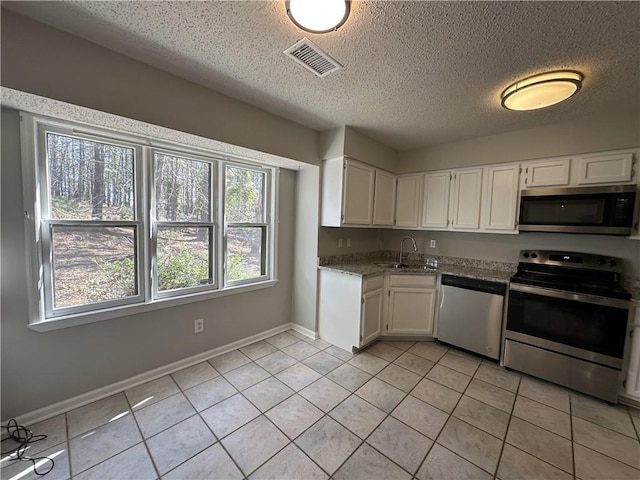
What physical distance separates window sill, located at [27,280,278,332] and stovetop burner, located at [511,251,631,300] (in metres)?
3.02

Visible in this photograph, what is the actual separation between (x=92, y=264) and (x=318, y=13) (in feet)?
7.75

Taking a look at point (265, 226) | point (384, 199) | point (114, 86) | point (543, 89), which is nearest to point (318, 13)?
point (114, 86)

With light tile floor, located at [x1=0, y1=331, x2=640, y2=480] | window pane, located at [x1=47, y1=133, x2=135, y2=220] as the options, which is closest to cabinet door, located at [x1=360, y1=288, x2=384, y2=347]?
light tile floor, located at [x1=0, y1=331, x2=640, y2=480]

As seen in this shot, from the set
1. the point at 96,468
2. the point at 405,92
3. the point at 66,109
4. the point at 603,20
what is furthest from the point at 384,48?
the point at 96,468

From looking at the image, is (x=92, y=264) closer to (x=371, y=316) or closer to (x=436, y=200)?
(x=371, y=316)

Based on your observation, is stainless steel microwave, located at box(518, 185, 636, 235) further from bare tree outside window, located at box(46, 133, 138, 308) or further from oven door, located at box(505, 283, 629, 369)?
bare tree outside window, located at box(46, 133, 138, 308)

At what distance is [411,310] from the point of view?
3150mm

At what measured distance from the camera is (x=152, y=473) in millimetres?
1457

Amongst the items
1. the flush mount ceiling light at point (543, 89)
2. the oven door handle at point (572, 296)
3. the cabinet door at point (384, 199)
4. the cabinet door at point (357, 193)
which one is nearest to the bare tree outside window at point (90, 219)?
the cabinet door at point (357, 193)

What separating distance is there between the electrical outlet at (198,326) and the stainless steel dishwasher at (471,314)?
106 inches

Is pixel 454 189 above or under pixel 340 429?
above

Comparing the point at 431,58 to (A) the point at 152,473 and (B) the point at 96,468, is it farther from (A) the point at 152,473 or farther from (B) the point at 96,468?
(B) the point at 96,468

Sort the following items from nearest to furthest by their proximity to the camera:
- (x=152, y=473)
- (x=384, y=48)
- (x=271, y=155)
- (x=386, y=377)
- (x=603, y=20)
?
1. (x=603, y=20)
2. (x=152, y=473)
3. (x=384, y=48)
4. (x=386, y=377)
5. (x=271, y=155)

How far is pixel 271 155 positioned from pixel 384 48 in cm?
144
